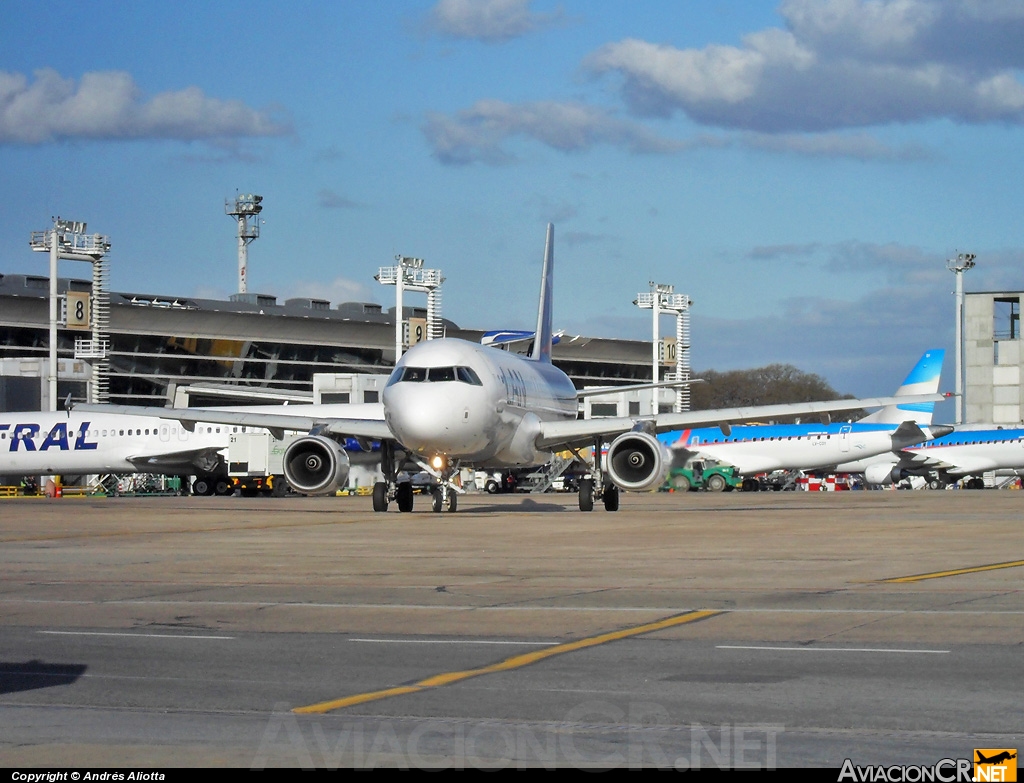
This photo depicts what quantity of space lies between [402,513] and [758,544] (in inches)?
531

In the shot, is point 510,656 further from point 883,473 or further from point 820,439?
point 883,473

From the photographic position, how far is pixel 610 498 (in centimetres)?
3500

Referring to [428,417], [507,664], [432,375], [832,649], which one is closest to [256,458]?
[432,375]

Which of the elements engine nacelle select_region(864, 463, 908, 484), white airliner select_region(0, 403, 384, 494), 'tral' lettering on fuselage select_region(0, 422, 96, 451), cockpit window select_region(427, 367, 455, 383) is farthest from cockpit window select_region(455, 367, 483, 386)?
engine nacelle select_region(864, 463, 908, 484)

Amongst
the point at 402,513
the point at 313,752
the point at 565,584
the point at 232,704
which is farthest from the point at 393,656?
the point at 402,513

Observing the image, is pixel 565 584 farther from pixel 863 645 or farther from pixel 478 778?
pixel 478 778

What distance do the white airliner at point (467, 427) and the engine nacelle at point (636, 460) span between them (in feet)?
0.08

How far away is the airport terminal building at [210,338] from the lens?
109m

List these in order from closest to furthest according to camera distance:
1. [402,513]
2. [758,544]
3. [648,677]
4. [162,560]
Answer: [648,677] → [162,560] → [758,544] → [402,513]

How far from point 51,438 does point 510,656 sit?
60.3 meters

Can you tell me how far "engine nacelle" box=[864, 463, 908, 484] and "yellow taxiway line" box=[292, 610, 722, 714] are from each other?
7870 centimetres

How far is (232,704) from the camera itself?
809 cm

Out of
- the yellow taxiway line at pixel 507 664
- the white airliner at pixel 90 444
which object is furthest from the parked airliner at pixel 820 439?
the yellow taxiway line at pixel 507 664

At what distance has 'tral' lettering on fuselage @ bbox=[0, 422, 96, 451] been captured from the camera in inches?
2566
